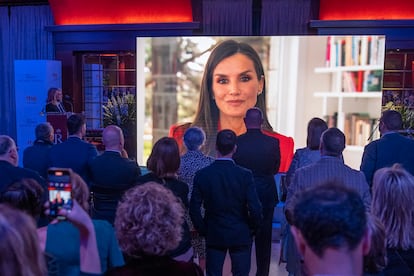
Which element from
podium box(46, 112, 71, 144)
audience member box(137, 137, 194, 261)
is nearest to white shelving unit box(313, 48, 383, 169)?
podium box(46, 112, 71, 144)

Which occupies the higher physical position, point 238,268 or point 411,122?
point 411,122

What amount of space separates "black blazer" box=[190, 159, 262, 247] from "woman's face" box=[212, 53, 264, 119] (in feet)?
9.85

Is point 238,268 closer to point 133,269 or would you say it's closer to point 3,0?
point 133,269

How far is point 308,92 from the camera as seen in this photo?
577cm

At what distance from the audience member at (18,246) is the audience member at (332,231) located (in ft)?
2.55

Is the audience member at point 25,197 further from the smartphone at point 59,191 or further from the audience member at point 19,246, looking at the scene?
the audience member at point 19,246

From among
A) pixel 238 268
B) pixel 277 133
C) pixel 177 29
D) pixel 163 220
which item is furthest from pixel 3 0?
pixel 163 220

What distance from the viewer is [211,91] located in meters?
5.80

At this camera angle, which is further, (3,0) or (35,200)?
(3,0)

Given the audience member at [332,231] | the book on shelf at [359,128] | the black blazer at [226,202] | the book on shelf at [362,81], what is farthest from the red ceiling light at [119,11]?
the audience member at [332,231]

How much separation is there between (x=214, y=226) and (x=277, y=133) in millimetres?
3142

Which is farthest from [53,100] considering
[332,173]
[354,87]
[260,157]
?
[332,173]

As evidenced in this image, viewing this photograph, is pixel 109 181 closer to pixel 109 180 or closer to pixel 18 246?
pixel 109 180

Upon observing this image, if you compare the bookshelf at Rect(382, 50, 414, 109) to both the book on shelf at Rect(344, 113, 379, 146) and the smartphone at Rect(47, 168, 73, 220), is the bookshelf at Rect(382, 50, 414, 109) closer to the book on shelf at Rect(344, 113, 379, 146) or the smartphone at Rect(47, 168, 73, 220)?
the book on shelf at Rect(344, 113, 379, 146)
